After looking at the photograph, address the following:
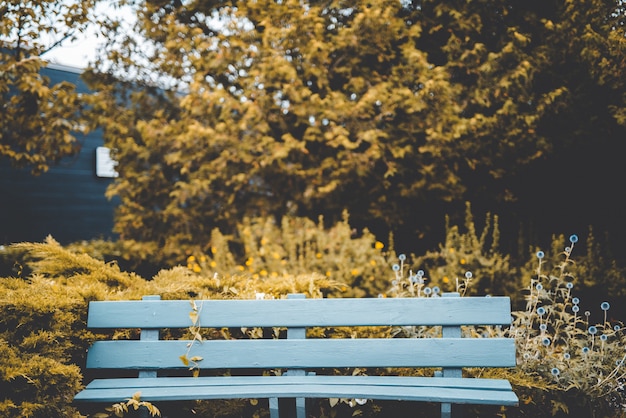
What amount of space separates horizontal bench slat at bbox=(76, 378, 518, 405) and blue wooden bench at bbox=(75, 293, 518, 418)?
17mm

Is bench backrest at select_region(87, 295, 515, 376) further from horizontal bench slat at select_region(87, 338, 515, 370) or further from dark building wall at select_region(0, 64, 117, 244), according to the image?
dark building wall at select_region(0, 64, 117, 244)

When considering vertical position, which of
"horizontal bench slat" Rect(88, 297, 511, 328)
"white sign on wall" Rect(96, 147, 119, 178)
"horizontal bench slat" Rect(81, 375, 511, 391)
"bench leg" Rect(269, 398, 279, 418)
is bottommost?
"bench leg" Rect(269, 398, 279, 418)

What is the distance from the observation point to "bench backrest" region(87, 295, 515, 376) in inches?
114

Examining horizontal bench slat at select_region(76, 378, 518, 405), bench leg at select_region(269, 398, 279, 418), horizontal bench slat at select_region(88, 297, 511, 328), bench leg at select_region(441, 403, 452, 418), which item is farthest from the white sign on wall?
bench leg at select_region(441, 403, 452, 418)

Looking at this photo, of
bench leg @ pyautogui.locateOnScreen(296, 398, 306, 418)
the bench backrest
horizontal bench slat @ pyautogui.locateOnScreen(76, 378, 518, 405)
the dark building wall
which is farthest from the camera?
the dark building wall

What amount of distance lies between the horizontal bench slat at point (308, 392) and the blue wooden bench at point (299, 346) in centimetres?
2

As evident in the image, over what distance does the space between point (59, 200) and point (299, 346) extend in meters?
11.8

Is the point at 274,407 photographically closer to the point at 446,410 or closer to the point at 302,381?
the point at 302,381

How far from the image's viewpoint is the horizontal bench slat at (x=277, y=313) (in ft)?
9.48

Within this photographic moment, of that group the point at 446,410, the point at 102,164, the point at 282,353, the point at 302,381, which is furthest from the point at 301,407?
the point at 102,164

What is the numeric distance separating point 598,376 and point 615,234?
Answer: 3.78 meters

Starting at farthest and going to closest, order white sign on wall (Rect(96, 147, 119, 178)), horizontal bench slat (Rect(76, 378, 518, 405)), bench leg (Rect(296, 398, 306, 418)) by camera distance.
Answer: white sign on wall (Rect(96, 147, 119, 178)) → bench leg (Rect(296, 398, 306, 418)) → horizontal bench slat (Rect(76, 378, 518, 405))

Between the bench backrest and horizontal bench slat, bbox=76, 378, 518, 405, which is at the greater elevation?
the bench backrest

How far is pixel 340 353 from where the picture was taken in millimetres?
2930
